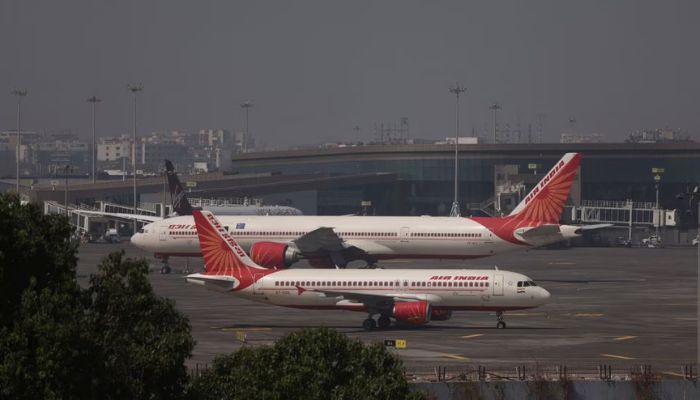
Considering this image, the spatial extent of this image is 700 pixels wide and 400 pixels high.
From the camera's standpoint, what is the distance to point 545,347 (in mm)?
66625

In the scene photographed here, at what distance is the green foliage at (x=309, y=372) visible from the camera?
123ft

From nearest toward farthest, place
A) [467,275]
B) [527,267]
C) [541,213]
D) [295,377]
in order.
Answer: [295,377]
[467,275]
[541,213]
[527,267]

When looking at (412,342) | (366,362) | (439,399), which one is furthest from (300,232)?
(366,362)

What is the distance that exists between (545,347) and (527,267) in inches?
2512

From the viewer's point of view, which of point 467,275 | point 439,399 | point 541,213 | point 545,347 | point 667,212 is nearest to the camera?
point 439,399

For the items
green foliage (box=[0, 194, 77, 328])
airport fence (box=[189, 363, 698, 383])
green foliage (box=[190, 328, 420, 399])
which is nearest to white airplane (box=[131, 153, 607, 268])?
airport fence (box=[189, 363, 698, 383])

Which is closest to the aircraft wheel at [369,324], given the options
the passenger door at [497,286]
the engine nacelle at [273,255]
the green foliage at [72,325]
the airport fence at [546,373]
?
the passenger door at [497,286]

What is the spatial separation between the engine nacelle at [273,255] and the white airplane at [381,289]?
27.0m

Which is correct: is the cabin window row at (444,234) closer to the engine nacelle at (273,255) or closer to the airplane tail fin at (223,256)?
the engine nacelle at (273,255)

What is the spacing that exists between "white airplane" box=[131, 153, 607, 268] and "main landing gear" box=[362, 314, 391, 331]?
30287 millimetres

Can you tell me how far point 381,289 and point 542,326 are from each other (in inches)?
384

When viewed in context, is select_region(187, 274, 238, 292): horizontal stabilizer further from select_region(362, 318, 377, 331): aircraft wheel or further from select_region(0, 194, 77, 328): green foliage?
select_region(0, 194, 77, 328): green foliage

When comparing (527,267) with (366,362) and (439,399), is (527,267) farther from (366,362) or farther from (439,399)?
(366,362)

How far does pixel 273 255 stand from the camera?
104 meters
